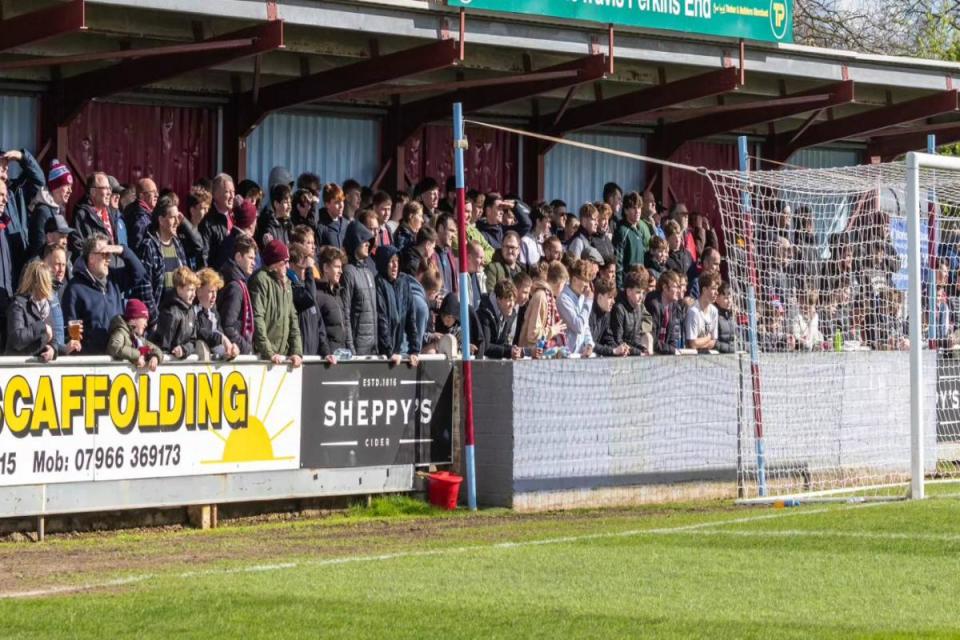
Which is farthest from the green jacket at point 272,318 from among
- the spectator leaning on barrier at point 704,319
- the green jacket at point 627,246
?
the green jacket at point 627,246

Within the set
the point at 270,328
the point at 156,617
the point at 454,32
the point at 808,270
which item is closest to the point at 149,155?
the point at 454,32

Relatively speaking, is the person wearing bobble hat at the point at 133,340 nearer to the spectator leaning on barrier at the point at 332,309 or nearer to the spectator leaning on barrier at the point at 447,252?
the spectator leaning on barrier at the point at 332,309

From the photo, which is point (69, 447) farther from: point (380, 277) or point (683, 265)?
point (683, 265)

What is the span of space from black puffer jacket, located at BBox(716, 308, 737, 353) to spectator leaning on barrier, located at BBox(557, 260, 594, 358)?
188 cm

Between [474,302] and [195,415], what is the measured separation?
3.90m

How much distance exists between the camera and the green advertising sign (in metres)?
19.4

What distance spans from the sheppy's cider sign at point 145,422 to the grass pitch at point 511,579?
52 centimetres

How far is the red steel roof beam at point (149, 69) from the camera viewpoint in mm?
17250

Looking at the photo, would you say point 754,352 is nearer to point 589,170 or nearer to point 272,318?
point 272,318

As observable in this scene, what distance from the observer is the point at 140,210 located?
15211mm

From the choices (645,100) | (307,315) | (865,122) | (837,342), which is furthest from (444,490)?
(865,122)

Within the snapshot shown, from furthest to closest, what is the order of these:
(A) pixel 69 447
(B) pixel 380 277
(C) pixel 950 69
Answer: (C) pixel 950 69, (B) pixel 380 277, (A) pixel 69 447

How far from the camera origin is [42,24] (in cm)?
1573

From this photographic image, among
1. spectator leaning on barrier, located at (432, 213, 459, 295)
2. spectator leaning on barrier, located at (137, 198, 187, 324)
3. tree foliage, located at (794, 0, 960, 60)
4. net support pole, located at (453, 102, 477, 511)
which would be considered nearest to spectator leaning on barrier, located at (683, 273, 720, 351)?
spectator leaning on barrier, located at (432, 213, 459, 295)
